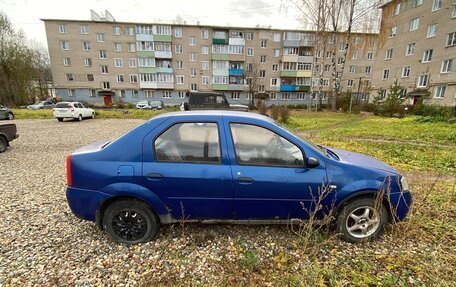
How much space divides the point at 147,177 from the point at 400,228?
342cm

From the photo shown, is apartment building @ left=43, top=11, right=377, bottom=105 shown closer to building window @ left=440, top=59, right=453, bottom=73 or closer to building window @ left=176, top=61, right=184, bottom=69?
building window @ left=176, top=61, right=184, bottom=69

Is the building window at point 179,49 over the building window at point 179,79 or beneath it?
over

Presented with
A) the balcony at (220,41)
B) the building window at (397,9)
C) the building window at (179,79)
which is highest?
the building window at (397,9)

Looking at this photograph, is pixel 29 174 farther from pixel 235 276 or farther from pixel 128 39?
pixel 128 39

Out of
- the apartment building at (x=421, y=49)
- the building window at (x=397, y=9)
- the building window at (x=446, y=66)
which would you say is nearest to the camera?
the building window at (x=446, y=66)

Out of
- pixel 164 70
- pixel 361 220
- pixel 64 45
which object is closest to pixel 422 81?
pixel 361 220

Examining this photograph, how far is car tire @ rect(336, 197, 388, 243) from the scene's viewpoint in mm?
2619

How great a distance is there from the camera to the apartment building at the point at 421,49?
23.8 metres

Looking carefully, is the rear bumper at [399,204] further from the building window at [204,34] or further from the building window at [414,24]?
the building window at [204,34]

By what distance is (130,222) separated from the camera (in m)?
2.65

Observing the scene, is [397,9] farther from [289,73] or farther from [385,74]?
[289,73]

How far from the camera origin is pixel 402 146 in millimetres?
7992

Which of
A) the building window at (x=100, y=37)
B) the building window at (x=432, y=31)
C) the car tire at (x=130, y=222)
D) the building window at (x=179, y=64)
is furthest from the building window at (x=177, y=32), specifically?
the car tire at (x=130, y=222)

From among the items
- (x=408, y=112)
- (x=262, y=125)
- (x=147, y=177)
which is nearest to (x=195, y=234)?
(x=147, y=177)
